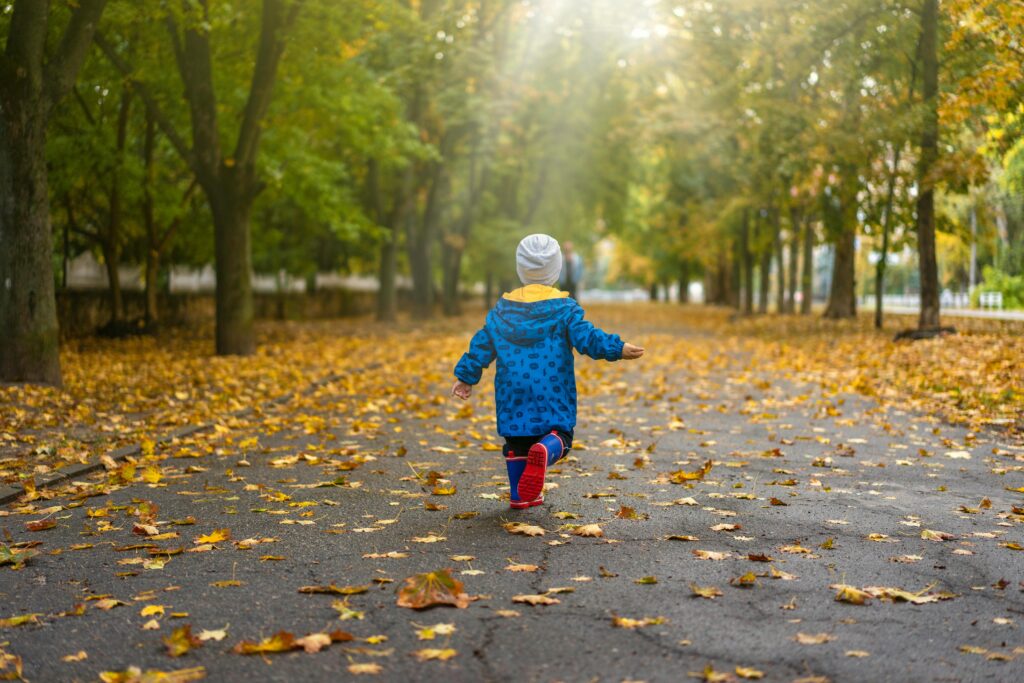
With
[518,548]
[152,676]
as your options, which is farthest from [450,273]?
[152,676]

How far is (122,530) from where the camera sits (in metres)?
6.08

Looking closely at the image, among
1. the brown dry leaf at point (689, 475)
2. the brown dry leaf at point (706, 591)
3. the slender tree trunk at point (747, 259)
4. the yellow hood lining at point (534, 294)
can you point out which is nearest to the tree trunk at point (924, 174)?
the brown dry leaf at point (689, 475)

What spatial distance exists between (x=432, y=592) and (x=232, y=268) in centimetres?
1500

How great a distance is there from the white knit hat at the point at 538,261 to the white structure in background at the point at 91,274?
19.6m

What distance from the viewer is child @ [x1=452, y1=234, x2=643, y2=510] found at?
6.16 m

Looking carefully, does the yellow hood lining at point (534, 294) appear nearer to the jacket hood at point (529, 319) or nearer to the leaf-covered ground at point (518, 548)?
the jacket hood at point (529, 319)

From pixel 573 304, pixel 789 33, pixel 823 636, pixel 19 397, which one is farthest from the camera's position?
pixel 789 33

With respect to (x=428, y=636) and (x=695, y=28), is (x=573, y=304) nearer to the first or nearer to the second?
(x=428, y=636)

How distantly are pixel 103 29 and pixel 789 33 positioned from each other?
44.8 ft

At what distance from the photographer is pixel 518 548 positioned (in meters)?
5.46

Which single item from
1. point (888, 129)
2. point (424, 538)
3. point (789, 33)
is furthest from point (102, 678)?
point (789, 33)

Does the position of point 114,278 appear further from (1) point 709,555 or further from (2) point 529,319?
(1) point 709,555

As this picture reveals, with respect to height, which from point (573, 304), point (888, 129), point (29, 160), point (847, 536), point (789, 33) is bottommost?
point (847, 536)

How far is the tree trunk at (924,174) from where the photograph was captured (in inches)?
827
